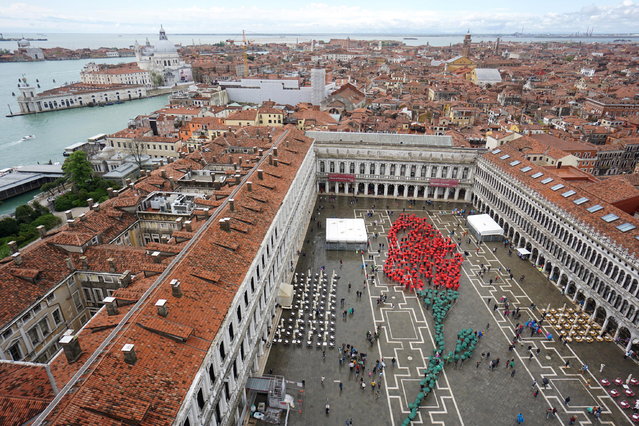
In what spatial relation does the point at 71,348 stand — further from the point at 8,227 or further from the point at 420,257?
the point at 8,227

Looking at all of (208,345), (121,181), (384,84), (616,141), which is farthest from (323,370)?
(384,84)

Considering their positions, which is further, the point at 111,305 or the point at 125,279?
the point at 125,279

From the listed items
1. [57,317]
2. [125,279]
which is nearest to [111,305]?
[125,279]

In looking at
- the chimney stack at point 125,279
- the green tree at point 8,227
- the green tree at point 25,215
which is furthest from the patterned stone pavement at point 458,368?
the green tree at point 25,215

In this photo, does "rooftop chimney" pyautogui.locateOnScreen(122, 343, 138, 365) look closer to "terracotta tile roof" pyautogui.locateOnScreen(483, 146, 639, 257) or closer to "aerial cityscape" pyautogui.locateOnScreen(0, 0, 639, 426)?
"aerial cityscape" pyautogui.locateOnScreen(0, 0, 639, 426)

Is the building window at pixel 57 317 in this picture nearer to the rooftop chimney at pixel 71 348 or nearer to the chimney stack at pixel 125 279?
the chimney stack at pixel 125 279

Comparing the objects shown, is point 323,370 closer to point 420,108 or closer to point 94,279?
point 94,279
